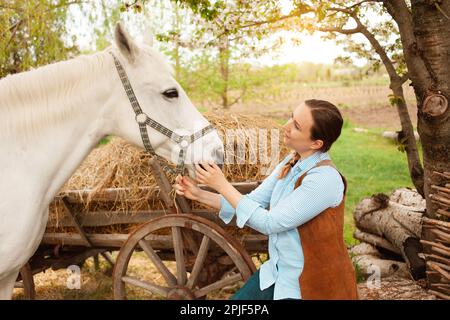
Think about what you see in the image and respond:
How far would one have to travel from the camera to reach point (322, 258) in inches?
71.6

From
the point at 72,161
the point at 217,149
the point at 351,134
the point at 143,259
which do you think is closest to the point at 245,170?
the point at 217,149

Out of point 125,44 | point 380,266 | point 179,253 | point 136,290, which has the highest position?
point 125,44

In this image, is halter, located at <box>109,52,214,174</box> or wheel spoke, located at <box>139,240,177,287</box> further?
wheel spoke, located at <box>139,240,177,287</box>

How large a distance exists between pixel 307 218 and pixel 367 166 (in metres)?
7.99

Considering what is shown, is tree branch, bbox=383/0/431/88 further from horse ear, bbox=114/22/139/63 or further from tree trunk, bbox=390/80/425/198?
horse ear, bbox=114/22/139/63

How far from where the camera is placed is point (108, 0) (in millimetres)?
7891

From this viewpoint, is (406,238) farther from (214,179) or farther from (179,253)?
(214,179)

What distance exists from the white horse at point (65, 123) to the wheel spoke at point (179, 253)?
0.66 m

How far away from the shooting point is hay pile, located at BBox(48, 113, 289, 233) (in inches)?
118

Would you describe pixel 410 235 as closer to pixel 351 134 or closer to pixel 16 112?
pixel 16 112

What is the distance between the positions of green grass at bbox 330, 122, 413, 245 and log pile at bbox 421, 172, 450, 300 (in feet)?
6.99

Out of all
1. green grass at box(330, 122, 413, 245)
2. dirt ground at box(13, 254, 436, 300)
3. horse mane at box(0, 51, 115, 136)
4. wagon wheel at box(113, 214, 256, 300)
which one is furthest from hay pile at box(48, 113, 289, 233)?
green grass at box(330, 122, 413, 245)


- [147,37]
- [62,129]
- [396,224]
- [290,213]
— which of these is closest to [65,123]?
[62,129]

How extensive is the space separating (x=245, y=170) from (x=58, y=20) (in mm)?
6054
